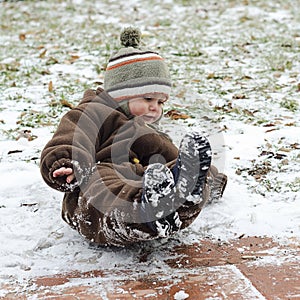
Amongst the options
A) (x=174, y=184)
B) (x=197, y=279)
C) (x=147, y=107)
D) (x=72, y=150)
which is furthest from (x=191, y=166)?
(x=147, y=107)

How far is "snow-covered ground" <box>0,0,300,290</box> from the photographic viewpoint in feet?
8.98

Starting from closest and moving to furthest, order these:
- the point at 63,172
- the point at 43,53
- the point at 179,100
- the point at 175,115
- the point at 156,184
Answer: the point at 156,184 < the point at 63,172 < the point at 175,115 < the point at 179,100 < the point at 43,53

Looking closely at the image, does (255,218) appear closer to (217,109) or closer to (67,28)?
(217,109)

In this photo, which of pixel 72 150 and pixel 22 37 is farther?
pixel 22 37

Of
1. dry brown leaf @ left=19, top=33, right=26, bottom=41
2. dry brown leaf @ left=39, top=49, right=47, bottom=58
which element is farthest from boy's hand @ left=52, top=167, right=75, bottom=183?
dry brown leaf @ left=19, top=33, right=26, bottom=41

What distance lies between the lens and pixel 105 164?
2693mm

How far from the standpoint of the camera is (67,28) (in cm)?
835

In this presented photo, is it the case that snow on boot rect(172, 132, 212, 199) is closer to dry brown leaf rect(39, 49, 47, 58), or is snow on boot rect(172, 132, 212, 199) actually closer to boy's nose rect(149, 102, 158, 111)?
boy's nose rect(149, 102, 158, 111)

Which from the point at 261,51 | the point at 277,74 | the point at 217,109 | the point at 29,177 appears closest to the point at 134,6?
the point at 261,51

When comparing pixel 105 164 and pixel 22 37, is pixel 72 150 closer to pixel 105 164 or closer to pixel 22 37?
pixel 105 164

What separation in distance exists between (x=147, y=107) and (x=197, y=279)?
43.0 inches

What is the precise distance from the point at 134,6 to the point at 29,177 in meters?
7.57

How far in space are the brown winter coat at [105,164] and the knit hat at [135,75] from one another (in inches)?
3.2

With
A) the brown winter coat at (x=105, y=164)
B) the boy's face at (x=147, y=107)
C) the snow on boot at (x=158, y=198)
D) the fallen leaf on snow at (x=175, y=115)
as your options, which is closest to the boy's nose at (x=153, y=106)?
the boy's face at (x=147, y=107)
